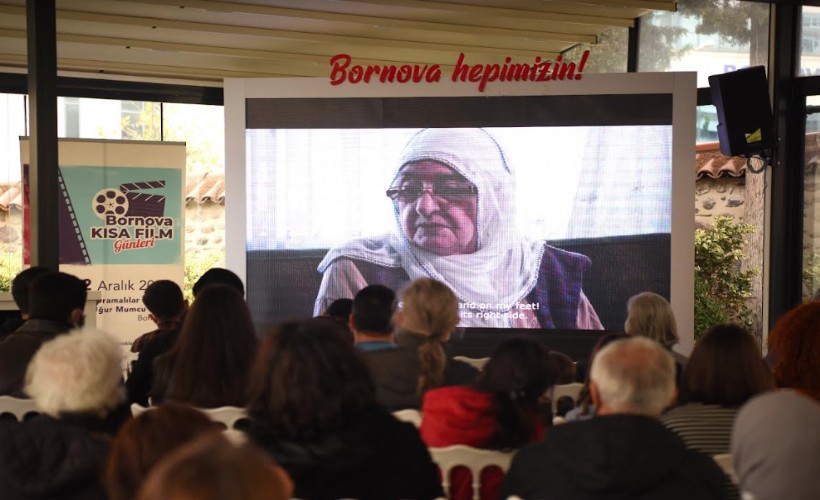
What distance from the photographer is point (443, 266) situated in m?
8.80

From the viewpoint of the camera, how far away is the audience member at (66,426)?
2414 mm

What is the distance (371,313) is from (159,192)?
267 inches

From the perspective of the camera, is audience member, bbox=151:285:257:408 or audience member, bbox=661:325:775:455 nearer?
audience member, bbox=661:325:775:455

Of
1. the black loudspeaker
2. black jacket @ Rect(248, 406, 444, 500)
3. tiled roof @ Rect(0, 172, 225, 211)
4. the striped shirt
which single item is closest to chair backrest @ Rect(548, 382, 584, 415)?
the striped shirt

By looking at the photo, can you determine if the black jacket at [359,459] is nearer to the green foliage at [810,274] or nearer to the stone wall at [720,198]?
the green foliage at [810,274]

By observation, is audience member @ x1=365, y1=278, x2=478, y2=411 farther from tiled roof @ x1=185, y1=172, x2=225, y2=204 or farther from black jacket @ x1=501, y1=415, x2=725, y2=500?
tiled roof @ x1=185, y1=172, x2=225, y2=204

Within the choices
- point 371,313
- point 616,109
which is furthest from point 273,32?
point 371,313

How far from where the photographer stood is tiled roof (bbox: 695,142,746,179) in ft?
34.4

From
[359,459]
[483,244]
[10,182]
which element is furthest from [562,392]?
[10,182]

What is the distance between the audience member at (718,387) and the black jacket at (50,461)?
1832mm

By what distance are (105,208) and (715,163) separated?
21.5 feet

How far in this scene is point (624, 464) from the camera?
239 centimetres

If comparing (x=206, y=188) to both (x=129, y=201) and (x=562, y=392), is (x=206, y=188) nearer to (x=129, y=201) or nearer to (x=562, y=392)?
(x=129, y=201)

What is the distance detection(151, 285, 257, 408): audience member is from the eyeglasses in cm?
514
